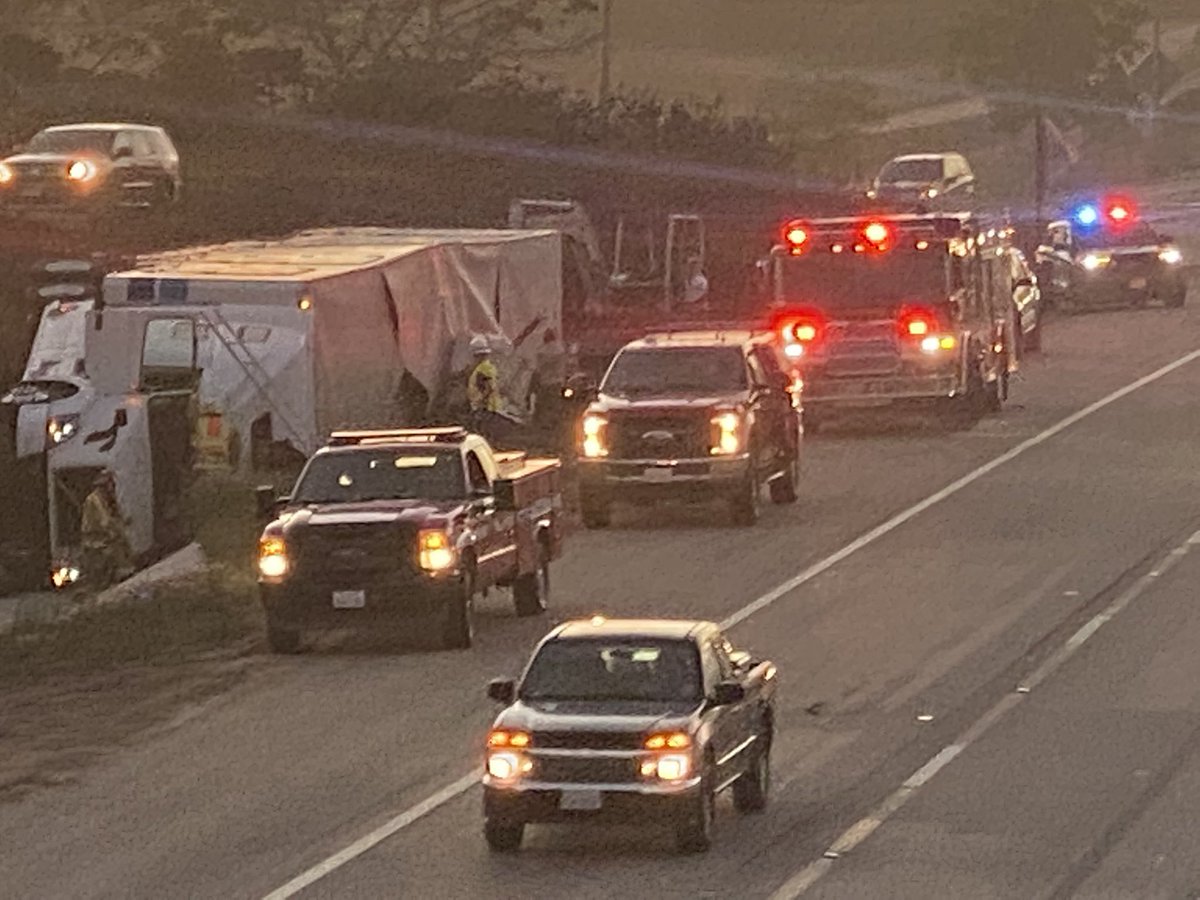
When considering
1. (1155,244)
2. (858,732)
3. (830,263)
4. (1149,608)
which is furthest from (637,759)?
(1155,244)

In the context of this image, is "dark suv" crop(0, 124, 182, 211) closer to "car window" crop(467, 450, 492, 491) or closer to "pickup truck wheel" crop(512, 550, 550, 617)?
"pickup truck wheel" crop(512, 550, 550, 617)

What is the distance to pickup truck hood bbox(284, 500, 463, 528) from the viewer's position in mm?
24844

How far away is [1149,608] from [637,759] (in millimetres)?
11147

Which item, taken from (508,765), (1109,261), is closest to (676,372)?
(508,765)

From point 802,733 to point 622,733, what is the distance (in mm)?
4815

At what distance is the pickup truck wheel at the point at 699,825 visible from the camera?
16781mm

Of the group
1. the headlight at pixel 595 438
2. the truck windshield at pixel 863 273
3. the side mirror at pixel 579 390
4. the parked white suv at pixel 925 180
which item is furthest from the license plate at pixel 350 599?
the parked white suv at pixel 925 180

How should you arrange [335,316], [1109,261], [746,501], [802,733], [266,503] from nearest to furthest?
[802,733], [266,503], [746,501], [335,316], [1109,261]

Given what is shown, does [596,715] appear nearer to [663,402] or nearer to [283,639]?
[283,639]

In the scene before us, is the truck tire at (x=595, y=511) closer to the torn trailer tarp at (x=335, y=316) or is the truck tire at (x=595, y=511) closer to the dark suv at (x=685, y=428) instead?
the dark suv at (x=685, y=428)

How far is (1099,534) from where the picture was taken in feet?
104

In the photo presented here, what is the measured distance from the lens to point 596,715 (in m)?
16.9

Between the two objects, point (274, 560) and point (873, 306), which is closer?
point (274, 560)

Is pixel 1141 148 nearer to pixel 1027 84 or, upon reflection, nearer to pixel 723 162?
pixel 1027 84
